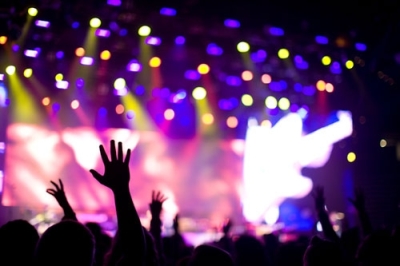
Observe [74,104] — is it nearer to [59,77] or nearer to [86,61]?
[59,77]

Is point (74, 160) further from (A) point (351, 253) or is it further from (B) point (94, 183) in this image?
(A) point (351, 253)

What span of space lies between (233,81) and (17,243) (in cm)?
1053

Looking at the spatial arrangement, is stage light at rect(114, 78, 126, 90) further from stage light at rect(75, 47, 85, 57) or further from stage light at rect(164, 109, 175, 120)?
stage light at rect(164, 109, 175, 120)

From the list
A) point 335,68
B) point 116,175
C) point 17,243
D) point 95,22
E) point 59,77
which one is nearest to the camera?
point 17,243

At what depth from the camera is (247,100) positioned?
12.7m

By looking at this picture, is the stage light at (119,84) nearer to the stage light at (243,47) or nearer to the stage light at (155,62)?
the stage light at (155,62)

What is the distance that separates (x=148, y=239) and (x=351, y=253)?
2111 mm

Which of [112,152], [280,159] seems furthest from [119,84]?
[112,152]

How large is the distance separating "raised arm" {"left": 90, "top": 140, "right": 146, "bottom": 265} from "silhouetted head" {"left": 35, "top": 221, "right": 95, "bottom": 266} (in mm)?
251

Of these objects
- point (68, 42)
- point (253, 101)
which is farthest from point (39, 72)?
point (253, 101)

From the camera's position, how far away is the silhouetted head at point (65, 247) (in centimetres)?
176

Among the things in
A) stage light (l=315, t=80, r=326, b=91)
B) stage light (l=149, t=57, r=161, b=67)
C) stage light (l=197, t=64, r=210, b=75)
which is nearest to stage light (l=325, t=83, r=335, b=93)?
stage light (l=315, t=80, r=326, b=91)

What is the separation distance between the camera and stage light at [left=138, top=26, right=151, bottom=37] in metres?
10.2

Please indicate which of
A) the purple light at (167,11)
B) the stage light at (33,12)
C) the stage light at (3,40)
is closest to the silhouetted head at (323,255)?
the stage light at (33,12)
